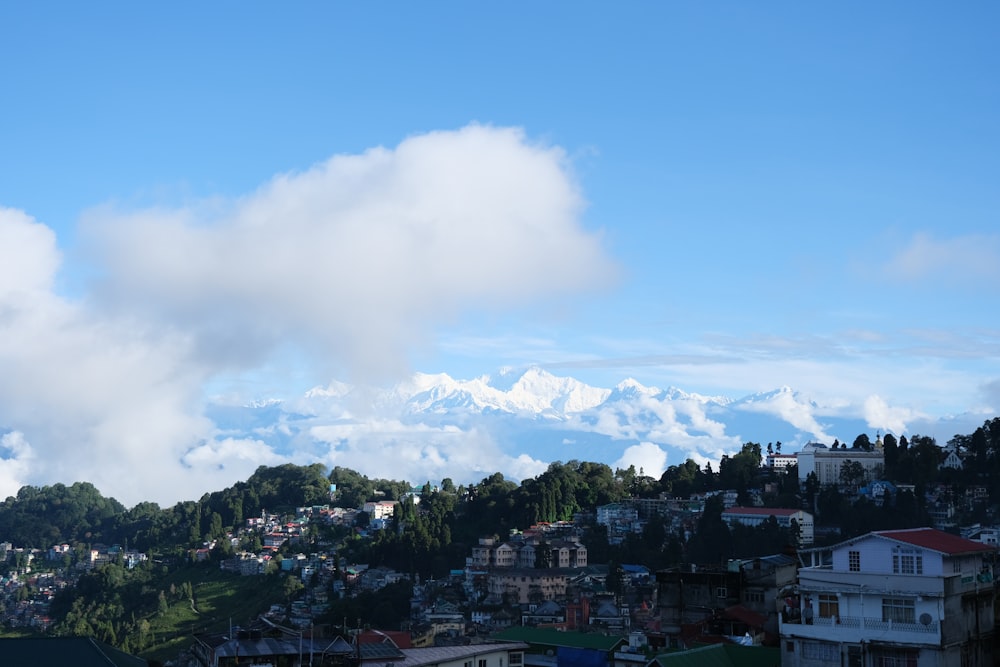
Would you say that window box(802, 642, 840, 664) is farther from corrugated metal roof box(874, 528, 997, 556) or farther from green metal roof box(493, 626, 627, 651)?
green metal roof box(493, 626, 627, 651)

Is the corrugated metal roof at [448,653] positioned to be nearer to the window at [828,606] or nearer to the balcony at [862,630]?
the balcony at [862,630]

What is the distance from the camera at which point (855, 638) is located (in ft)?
107

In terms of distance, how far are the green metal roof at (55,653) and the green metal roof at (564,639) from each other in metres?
15.5

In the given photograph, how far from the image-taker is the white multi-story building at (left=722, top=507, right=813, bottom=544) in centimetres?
9362

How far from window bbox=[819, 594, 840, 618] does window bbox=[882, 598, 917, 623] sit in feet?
4.48

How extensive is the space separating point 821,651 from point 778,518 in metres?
62.8

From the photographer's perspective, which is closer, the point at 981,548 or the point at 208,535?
the point at 981,548

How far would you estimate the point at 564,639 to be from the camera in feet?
142

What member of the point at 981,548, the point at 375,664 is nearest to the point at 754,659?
the point at 981,548

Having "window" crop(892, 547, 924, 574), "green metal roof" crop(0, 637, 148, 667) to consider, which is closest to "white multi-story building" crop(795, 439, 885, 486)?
"window" crop(892, 547, 924, 574)

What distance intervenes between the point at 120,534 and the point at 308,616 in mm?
99686

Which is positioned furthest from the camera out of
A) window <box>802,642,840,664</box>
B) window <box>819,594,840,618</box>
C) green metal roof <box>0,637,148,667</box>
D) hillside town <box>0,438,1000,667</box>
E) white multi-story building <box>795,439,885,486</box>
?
white multi-story building <box>795,439,885,486</box>

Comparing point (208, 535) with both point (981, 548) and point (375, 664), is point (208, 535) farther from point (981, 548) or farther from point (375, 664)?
point (981, 548)

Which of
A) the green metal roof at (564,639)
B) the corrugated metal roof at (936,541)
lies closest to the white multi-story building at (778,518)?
the green metal roof at (564,639)
